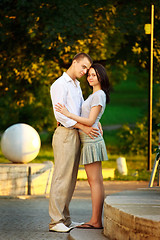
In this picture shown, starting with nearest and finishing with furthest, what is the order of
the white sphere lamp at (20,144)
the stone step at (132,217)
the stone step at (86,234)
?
1. the stone step at (132,217)
2. the stone step at (86,234)
3. the white sphere lamp at (20,144)

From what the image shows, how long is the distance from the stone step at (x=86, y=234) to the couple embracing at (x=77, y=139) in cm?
18

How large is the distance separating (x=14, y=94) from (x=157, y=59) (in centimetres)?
558

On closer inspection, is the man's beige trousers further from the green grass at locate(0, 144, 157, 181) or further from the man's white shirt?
the green grass at locate(0, 144, 157, 181)

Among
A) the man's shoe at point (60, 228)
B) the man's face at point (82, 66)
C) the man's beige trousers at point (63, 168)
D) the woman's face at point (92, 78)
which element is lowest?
the man's shoe at point (60, 228)

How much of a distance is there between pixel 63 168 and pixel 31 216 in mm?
1600

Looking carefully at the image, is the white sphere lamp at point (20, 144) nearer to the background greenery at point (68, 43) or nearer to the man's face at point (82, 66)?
the man's face at point (82, 66)

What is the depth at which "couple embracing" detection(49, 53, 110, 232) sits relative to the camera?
6512mm

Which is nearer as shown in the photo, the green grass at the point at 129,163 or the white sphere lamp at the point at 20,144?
the white sphere lamp at the point at 20,144

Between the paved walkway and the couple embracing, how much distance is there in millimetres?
290

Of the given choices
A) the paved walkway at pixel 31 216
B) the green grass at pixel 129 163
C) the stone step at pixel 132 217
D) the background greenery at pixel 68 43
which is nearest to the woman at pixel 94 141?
the stone step at pixel 132 217

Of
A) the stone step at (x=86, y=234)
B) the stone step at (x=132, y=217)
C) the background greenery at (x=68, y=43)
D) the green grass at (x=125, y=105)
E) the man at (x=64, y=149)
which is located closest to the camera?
the stone step at (x=132, y=217)

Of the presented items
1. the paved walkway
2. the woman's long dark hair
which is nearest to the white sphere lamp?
the paved walkway

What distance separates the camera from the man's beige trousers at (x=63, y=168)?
260 inches

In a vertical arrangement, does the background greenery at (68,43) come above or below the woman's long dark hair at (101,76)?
above
